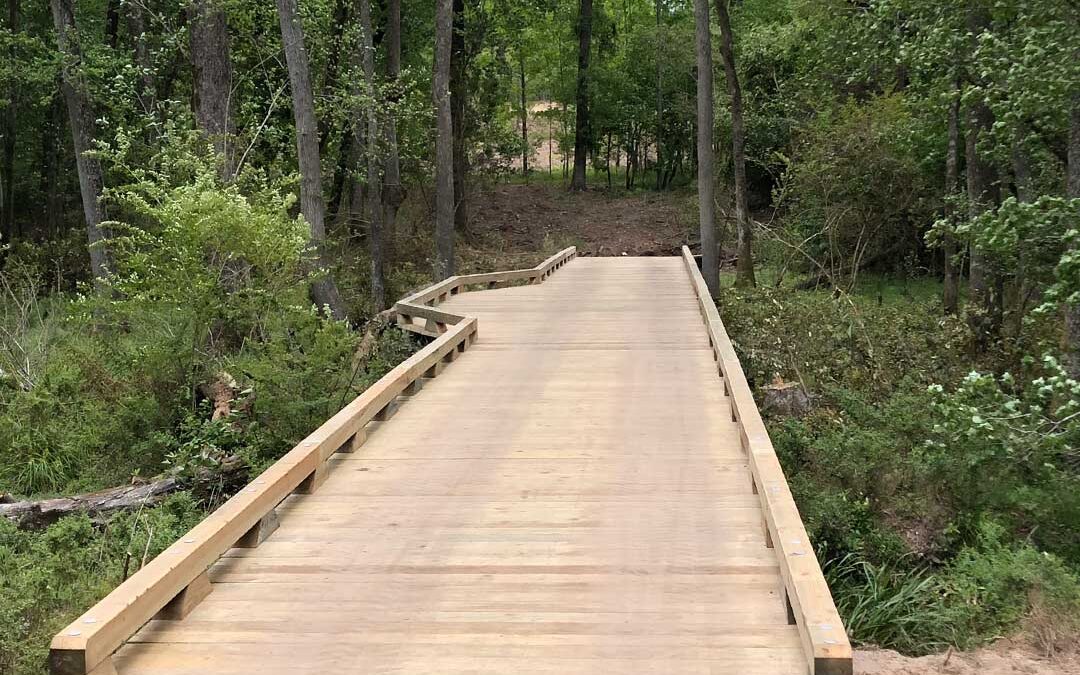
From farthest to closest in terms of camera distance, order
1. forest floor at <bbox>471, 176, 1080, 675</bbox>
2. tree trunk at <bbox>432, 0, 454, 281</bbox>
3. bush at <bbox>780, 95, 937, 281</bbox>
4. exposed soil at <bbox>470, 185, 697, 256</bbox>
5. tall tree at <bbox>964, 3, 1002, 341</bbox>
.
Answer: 1. exposed soil at <bbox>470, 185, 697, 256</bbox>
2. forest floor at <bbox>471, 176, 1080, 675</bbox>
3. bush at <bbox>780, 95, 937, 281</bbox>
4. tree trunk at <bbox>432, 0, 454, 281</bbox>
5. tall tree at <bbox>964, 3, 1002, 341</bbox>

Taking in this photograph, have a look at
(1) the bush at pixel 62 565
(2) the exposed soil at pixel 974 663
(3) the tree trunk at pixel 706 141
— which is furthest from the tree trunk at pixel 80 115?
(2) the exposed soil at pixel 974 663

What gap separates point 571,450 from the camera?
21.6 ft

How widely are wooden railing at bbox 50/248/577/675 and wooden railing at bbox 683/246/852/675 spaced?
253 cm

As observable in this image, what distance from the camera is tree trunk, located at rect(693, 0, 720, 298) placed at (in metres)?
17.1

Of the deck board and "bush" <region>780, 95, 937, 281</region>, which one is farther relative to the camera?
"bush" <region>780, 95, 937, 281</region>

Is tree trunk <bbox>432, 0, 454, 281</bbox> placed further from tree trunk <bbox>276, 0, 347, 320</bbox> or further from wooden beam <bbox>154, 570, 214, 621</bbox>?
wooden beam <bbox>154, 570, 214, 621</bbox>

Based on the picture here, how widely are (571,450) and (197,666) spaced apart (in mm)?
3362

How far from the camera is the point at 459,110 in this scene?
28.2m

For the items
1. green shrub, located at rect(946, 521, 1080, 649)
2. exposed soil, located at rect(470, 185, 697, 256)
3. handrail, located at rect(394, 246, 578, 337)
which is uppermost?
exposed soil, located at rect(470, 185, 697, 256)

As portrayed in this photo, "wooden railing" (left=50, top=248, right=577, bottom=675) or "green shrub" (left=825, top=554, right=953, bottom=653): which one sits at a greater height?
"wooden railing" (left=50, top=248, right=577, bottom=675)

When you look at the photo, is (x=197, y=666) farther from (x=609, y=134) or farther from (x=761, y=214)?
(x=609, y=134)

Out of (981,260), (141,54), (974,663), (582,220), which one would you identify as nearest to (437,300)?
(141,54)

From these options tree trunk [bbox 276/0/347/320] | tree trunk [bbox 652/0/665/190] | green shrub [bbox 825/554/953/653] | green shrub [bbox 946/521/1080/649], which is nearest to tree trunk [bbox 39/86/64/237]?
tree trunk [bbox 276/0/347/320]

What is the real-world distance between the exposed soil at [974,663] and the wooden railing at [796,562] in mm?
1598
